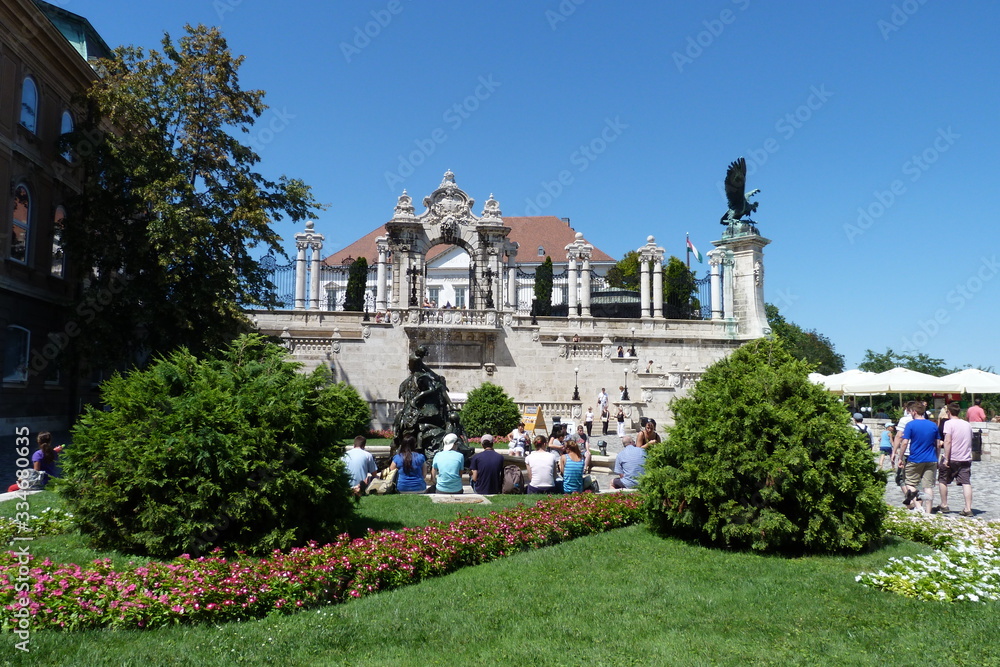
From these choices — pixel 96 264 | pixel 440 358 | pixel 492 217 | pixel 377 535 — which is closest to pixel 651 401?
pixel 440 358

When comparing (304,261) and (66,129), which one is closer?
(66,129)

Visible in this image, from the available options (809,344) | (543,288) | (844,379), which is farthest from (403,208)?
(809,344)

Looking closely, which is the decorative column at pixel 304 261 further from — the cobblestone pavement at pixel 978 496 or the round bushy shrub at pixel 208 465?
the round bushy shrub at pixel 208 465

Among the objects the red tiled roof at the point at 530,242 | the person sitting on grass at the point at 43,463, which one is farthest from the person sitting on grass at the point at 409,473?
the red tiled roof at the point at 530,242

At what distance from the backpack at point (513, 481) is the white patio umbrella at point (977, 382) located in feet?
67.0

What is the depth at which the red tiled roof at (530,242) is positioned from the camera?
202 ft

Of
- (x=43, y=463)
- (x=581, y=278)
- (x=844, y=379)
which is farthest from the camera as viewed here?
(x=581, y=278)

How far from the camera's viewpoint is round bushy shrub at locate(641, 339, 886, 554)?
→ 7262 millimetres

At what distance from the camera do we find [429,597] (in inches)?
240

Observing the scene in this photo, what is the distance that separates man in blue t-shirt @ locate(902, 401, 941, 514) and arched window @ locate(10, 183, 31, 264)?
2279 centimetres

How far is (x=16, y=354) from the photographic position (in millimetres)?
20641

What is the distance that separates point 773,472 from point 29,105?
23.3 m

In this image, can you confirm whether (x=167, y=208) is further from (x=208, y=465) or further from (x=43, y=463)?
(x=208, y=465)

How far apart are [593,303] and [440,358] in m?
15.1
